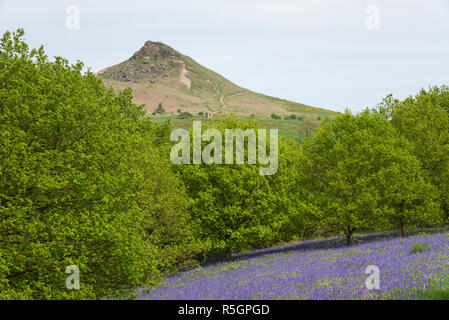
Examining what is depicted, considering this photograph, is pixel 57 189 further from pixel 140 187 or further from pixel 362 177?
pixel 362 177

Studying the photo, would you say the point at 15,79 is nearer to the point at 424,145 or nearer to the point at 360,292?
the point at 360,292

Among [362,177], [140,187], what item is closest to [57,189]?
[140,187]

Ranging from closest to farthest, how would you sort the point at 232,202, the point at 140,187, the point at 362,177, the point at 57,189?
the point at 57,189 < the point at 140,187 < the point at 362,177 < the point at 232,202

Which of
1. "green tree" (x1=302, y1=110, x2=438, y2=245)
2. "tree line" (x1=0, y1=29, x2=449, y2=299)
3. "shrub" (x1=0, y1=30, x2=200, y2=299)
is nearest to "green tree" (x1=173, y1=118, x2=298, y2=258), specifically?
"tree line" (x1=0, y1=29, x2=449, y2=299)

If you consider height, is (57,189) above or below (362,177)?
above

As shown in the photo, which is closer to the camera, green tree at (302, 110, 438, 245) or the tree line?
the tree line

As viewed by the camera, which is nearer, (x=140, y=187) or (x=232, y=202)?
(x=140, y=187)

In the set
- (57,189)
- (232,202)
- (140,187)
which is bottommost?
(232,202)

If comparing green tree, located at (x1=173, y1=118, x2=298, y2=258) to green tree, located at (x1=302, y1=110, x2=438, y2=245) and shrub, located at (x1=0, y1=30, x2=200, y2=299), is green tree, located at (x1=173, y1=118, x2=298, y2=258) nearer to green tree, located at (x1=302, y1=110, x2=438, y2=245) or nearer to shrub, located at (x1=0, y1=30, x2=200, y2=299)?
green tree, located at (x1=302, y1=110, x2=438, y2=245)

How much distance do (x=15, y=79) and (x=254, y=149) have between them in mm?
16955

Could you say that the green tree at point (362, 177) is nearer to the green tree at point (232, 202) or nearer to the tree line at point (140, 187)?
the tree line at point (140, 187)

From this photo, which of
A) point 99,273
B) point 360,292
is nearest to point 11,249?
point 99,273

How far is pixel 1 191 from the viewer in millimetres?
11141
